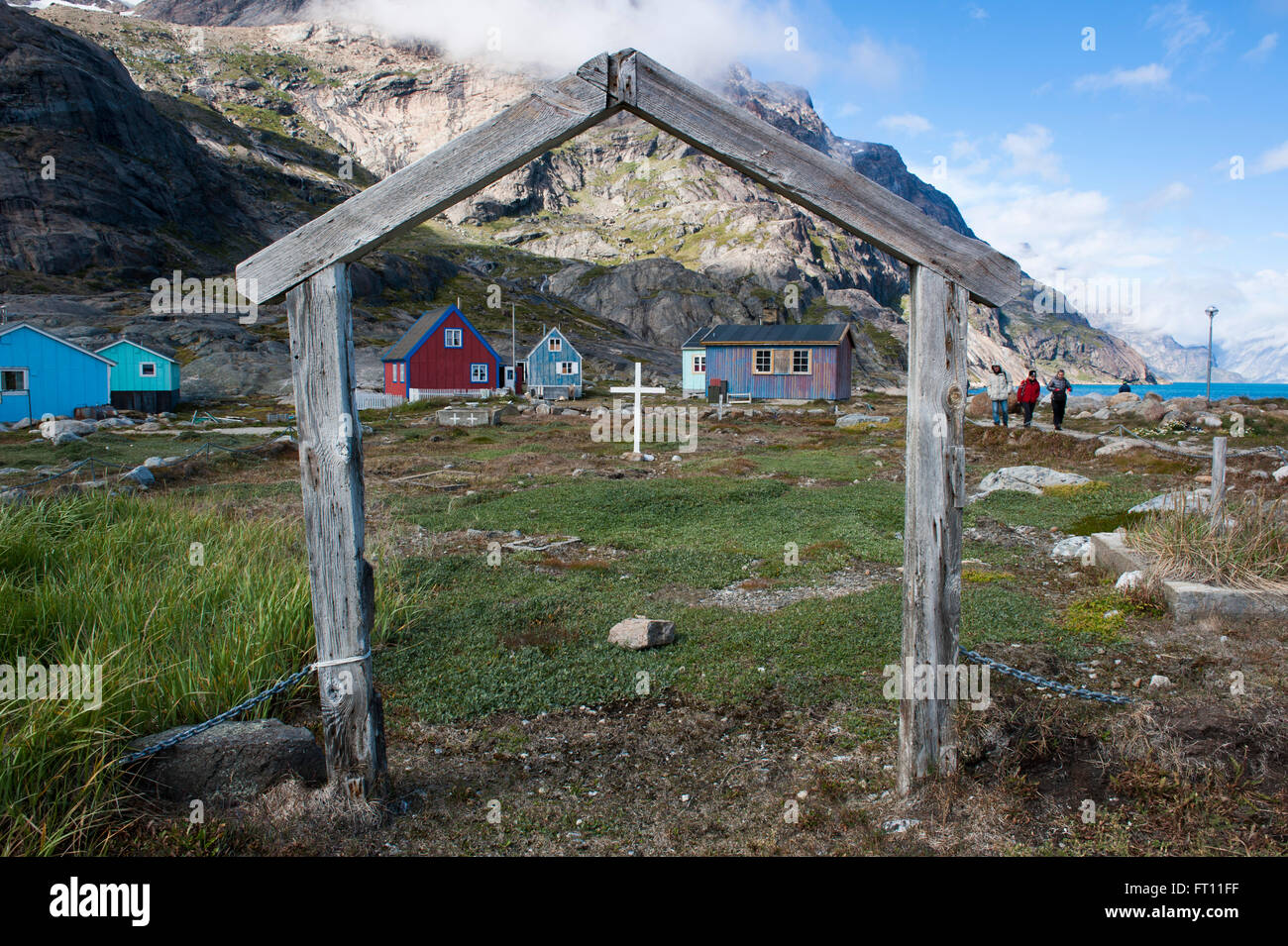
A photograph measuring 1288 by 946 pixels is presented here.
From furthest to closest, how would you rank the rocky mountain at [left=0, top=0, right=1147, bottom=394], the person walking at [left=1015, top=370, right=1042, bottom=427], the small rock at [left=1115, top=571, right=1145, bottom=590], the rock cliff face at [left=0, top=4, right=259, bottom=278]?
the rock cliff face at [left=0, top=4, right=259, bottom=278]
the rocky mountain at [left=0, top=0, right=1147, bottom=394]
the person walking at [left=1015, top=370, right=1042, bottom=427]
the small rock at [left=1115, top=571, right=1145, bottom=590]

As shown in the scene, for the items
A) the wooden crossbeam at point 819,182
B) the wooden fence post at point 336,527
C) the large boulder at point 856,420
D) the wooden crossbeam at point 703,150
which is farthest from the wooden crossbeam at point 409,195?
the large boulder at point 856,420

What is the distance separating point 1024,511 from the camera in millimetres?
12922

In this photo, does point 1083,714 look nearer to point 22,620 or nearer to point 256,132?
point 22,620

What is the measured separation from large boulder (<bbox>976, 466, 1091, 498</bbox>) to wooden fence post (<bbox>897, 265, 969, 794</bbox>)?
11.3m

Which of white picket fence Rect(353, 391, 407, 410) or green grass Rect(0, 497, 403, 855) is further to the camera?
white picket fence Rect(353, 391, 407, 410)

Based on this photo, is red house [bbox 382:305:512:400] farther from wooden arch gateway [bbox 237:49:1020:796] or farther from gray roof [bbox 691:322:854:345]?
wooden arch gateway [bbox 237:49:1020:796]

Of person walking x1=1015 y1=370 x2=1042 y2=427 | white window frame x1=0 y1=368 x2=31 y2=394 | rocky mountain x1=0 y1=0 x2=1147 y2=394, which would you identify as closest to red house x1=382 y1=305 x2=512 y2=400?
rocky mountain x1=0 y1=0 x2=1147 y2=394

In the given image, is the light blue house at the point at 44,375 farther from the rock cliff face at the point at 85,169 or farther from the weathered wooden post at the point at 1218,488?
the rock cliff face at the point at 85,169

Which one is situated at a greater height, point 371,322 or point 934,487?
point 371,322

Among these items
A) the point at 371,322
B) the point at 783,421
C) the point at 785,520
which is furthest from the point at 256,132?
the point at 785,520

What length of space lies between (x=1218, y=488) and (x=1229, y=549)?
168cm

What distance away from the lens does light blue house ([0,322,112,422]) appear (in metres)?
33.5

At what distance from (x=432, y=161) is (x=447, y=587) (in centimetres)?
547

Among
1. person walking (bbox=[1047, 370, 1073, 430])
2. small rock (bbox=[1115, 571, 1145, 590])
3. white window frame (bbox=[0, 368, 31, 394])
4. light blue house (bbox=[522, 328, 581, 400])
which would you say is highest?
light blue house (bbox=[522, 328, 581, 400])
